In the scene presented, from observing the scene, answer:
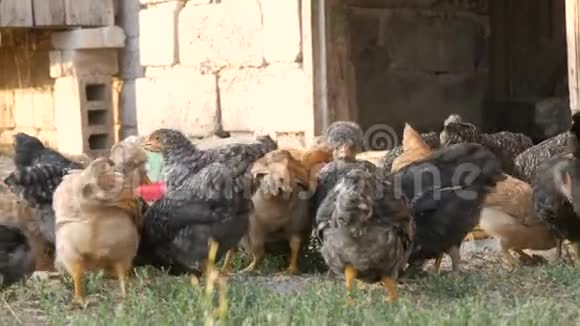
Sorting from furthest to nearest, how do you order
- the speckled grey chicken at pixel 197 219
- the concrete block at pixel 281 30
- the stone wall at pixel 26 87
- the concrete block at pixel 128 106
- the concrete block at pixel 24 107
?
the concrete block at pixel 24 107
the stone wall at pixel 26 87
the concrete block at pixel 128 106
the concrete block at pixel 281 30
the speckled grey chicken at pixel 197 219

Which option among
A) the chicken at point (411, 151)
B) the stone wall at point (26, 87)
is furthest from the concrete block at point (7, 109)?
the chicken at point (411, 151)

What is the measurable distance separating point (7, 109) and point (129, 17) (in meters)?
2.35

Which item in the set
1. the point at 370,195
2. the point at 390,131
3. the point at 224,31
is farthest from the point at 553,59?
the point at 370,195

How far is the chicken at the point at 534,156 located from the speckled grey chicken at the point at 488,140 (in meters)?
0.07

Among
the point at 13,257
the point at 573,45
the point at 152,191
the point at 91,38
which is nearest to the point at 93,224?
the point at 13,257

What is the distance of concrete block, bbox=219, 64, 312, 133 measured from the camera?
816 centimetres

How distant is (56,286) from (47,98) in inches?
244

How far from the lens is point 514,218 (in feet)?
19.8

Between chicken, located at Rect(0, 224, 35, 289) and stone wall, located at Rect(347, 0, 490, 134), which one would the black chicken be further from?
stone wall, located at Rect(347, 0, 490, 134)

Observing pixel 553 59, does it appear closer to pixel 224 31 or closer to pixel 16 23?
pixel 224 31

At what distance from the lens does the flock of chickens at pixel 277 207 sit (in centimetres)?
490

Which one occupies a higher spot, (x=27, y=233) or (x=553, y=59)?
(x=553, y=59)

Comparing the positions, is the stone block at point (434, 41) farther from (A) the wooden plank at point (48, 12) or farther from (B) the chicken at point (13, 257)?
(B) the chicken at point (13, 257)

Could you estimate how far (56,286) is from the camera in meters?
5.44
